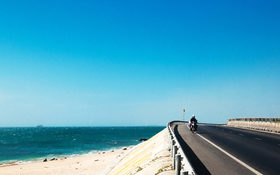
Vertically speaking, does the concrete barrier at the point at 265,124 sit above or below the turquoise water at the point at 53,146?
above

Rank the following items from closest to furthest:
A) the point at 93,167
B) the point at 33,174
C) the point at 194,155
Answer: the point at 194,155 < the point at 33,174 < the point at 93,167

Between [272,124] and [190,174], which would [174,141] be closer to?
[190,174]

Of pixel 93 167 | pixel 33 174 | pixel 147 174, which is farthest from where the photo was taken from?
pixel 93 167

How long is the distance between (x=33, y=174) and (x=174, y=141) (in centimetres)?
1888

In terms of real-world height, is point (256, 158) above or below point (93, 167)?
above

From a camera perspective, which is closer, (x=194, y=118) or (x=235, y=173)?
(x=235, y=173)

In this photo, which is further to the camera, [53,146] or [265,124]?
[53,146]

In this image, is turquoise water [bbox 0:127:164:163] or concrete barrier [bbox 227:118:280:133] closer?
concrete barrier [bbox 227:118:280:133]

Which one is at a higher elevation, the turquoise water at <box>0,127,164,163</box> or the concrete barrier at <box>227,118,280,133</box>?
the concrete barrier at <box>227,118,280,133</box>

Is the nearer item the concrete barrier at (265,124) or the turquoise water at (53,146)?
the concrete barrier at (265,124)

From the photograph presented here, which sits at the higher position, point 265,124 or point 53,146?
point 265,124

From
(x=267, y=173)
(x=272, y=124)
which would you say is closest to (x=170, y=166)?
(x=267, y=173)

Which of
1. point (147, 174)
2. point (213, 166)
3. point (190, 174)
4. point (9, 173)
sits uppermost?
point (190, 174)

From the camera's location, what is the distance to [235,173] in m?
7.71
